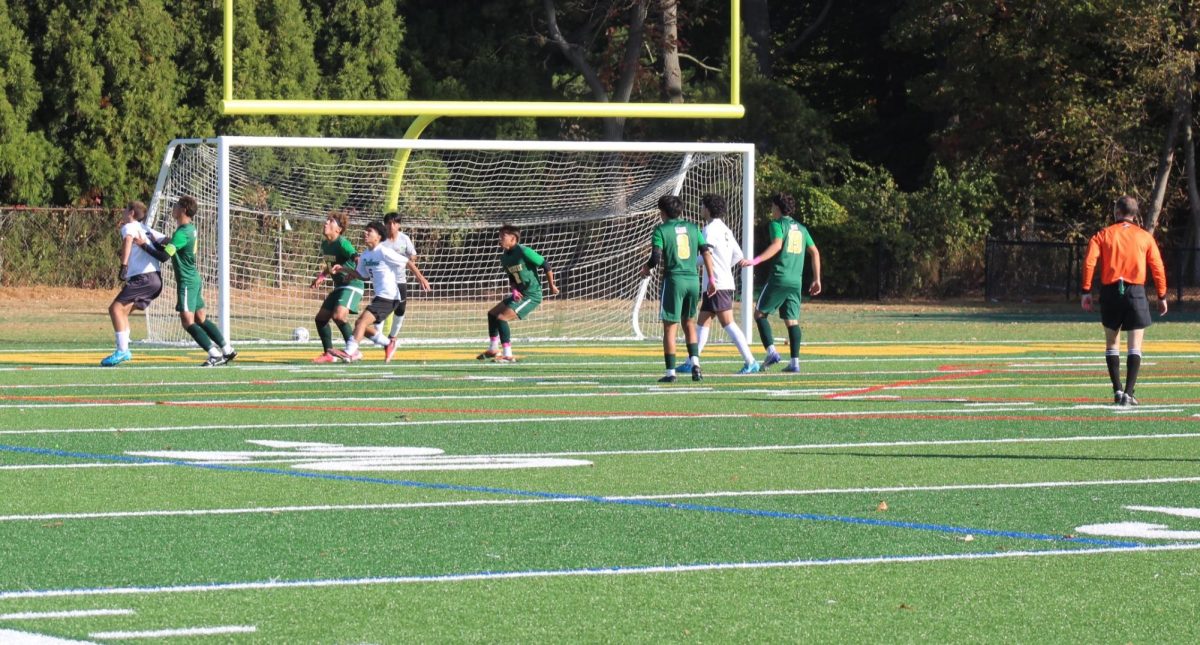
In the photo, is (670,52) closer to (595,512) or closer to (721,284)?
(721,284)

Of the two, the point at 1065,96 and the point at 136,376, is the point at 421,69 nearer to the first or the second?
the point at 1065,96

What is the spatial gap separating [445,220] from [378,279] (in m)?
11.3

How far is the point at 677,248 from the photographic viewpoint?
1836 centimetres

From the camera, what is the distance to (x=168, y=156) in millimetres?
23438

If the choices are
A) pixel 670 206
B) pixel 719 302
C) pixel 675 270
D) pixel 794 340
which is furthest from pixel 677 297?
pixel 794 340

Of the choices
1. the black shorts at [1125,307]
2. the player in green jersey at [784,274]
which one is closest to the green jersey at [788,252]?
the player in green jersey at [784,274]

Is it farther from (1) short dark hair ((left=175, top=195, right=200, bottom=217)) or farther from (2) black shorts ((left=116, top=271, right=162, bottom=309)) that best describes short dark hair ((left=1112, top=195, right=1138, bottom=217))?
(2) black shorts ((left=116, top=271, right=162, bottom=309))

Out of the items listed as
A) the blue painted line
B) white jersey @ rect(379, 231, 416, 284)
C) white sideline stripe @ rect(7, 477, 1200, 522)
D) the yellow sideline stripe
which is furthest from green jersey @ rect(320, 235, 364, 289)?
white sideline stripe @ rect(7, 477, 1200, 522)

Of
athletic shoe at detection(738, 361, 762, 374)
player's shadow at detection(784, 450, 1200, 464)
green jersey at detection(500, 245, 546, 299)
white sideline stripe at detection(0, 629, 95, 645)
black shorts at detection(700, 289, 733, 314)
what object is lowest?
player's shadow at detection(784, 450, 1200, 464)

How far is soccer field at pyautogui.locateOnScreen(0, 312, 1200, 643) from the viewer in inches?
266

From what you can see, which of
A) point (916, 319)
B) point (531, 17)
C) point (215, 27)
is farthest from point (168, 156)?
point (531, 17)

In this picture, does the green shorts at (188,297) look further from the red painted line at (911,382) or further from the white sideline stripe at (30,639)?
the white sideline stripe at (30,639)

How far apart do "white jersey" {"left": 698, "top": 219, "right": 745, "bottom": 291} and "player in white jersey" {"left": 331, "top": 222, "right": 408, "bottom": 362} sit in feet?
12.3

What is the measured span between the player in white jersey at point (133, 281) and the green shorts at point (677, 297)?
560 centimetres
